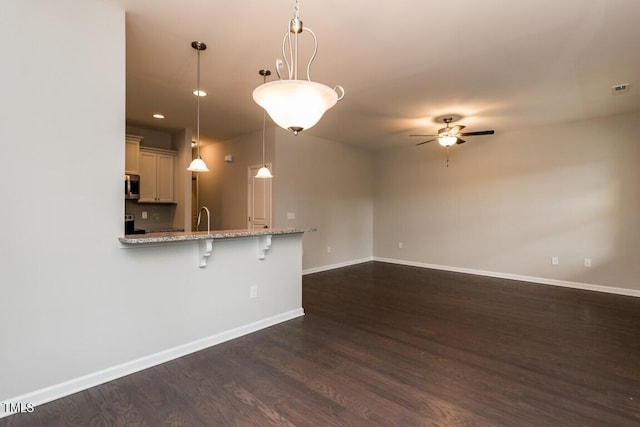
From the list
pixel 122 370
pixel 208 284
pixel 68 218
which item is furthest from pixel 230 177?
pixel 122 370

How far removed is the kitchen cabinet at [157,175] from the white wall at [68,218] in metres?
3.42

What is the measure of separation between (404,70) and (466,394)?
296 cm

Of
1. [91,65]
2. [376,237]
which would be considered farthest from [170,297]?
[376,237]

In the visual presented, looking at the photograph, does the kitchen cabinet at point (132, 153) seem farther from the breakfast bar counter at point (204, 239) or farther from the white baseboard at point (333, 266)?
the white baseboard at point (333, 266)

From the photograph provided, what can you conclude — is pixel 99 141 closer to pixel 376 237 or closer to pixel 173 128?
pixel 173 128

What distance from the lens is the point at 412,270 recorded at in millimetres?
6363

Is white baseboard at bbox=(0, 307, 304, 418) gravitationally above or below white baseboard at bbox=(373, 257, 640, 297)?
below

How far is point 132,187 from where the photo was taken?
16.9 feet

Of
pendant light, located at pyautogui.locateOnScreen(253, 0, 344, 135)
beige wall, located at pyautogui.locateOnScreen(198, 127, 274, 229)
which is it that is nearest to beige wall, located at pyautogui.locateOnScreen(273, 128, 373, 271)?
beige wall, located at pyautogui.locateOnScreen(198, 127, 274, 229)

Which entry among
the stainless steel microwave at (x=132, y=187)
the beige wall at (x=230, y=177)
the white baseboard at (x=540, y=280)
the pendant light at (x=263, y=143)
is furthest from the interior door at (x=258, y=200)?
the white baseboard at (x=540, y=280)

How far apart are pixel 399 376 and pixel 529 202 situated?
462cm

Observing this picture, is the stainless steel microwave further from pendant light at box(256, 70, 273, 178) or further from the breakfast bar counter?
the breakfast bar counter

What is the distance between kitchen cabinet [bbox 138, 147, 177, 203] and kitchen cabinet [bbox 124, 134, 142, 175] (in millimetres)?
127

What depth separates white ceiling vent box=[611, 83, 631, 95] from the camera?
3.54 metres
